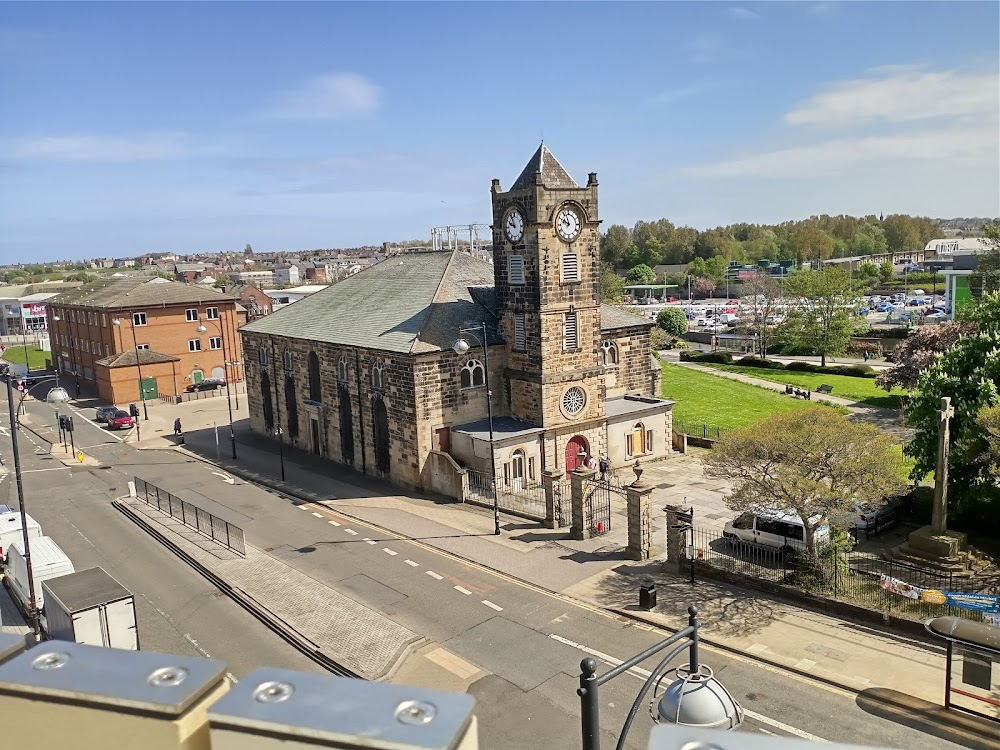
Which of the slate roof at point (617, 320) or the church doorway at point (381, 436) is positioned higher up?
the slate roof at point (617, 320)

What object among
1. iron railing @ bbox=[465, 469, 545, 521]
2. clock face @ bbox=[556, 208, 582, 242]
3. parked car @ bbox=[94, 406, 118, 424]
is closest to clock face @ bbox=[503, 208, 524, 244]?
clock face @ bbox=[556, 208, 582, 242]

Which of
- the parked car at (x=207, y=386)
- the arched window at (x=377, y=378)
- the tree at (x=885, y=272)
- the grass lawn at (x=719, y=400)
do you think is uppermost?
the tree at (x=885, y=272)

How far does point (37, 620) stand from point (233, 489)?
56.1 feet

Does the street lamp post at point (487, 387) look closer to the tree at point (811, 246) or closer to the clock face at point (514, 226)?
the clock face at point (514, 226)

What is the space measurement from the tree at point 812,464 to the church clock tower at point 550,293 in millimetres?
12697

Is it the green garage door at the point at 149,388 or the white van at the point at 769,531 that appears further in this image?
the green garage door at the point at 149,388

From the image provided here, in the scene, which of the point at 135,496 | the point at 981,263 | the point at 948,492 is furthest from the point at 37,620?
the point at 981,263

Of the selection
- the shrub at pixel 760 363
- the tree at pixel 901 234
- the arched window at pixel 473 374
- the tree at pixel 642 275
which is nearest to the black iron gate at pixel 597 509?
the arched window at pixel 473 374

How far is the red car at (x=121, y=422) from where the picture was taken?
52.4 meters

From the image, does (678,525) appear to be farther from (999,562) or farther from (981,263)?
(981,263)

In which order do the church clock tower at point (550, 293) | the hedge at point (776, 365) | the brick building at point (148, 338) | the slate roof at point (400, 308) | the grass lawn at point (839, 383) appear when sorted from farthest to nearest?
the hedge at point (776, 365), the brick building at point (148, 338), the grass lawn at point (839, 383), the slate roof at point (400, 308), the church clock tower at point (550, 293)

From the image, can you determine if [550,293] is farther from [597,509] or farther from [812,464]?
[812,464]

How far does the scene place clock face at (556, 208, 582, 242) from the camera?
1346 inches

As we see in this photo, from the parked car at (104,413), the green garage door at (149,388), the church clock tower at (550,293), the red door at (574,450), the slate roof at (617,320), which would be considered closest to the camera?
the church clock tower at (550,293)
